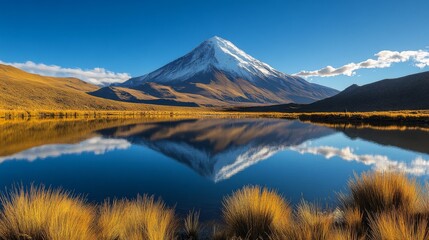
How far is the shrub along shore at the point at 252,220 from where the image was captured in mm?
4133

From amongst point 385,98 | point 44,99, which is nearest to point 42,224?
point 385,98

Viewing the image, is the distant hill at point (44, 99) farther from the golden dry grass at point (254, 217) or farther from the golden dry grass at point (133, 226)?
the golden dry grass at point (254, 217)

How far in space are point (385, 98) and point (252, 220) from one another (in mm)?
97789

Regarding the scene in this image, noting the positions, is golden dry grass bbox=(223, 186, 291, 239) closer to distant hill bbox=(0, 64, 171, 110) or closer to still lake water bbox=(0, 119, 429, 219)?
still lake water bbox=(0, 119, 429, 219)

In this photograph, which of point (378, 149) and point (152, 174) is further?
point (378, 149)

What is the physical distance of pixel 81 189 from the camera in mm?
9852

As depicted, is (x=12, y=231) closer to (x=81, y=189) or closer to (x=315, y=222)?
(x=315, y=222)

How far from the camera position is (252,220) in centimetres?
529

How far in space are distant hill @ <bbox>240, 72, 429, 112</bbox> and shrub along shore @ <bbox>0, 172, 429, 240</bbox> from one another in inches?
3131

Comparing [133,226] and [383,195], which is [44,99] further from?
Result: [383,195]

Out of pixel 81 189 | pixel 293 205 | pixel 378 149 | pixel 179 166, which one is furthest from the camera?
pixel 378 149

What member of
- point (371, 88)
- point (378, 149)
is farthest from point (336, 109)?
point (378, 149)

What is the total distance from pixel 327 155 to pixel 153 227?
14.6 meters

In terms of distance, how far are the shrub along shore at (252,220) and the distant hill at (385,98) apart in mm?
79533
